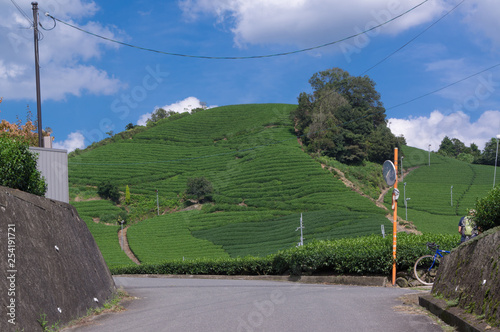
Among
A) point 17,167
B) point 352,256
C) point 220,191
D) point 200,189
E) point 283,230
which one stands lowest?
point 283,230

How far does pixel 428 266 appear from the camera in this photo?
37.2 feet

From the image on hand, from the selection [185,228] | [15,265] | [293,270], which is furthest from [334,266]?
[185,228]

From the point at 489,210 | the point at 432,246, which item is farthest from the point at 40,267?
the point at 432,246

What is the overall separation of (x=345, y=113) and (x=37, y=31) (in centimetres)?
7454

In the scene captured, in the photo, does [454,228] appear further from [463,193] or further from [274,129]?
[274,129]

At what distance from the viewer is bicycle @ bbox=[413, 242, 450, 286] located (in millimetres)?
10828

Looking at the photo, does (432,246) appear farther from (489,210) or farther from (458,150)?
(458,150)

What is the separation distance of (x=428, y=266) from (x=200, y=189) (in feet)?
171

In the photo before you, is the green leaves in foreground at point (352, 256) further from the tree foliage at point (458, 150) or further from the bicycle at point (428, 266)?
the tree foliage at point (458, 150)

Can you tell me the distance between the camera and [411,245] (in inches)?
468

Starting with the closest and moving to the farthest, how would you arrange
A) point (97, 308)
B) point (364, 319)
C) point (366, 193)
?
point (364, 319), point (97, 308), point (366, 193)

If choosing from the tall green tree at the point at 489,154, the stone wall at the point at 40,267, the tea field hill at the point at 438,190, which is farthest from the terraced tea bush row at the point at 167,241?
the tall green tree at the point at 489,154

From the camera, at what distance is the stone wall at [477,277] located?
4787mm

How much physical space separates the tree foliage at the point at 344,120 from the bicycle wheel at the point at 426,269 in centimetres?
5941
